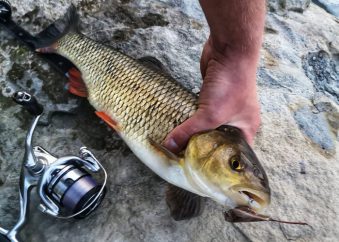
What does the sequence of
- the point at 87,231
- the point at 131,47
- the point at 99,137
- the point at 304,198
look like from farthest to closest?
the point at 131,47 → the point at 99,137 → the point at 304,198 → the point at 87,231

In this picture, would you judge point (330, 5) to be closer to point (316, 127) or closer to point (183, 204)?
point (316, 127)

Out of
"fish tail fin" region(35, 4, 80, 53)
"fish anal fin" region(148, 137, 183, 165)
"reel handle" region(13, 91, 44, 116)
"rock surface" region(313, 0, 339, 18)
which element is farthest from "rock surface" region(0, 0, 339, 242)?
"rock surface" region(313, 0, 339, 18)

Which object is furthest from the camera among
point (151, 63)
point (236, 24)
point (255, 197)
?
point (151, 63)

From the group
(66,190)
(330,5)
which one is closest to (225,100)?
(66,190)

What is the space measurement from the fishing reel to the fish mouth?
0.71m

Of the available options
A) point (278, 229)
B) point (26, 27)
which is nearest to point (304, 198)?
point (278, 229)

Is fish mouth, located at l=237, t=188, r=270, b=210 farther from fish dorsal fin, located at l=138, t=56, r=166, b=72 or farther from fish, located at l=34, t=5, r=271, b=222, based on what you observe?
fish dorsal fin, located at l=138, t=56, r=166, b=72

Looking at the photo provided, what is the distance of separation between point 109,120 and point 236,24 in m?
0.93

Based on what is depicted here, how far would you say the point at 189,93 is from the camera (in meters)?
2.44

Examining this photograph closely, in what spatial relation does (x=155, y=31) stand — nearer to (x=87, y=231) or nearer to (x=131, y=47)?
(x=131, y=47)

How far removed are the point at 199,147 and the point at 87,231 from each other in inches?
30.6

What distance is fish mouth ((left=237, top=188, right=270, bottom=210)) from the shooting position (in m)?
1.89

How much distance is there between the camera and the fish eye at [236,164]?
195cm

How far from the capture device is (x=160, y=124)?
239 centimetres
